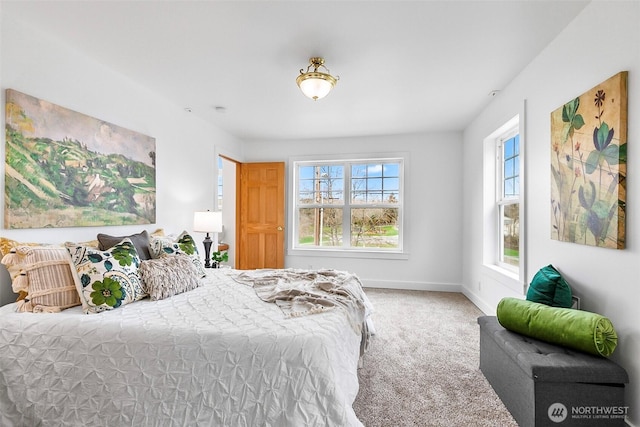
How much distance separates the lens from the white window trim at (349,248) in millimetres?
5129

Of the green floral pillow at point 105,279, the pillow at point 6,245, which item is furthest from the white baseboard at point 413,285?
the pillow at point 6,245

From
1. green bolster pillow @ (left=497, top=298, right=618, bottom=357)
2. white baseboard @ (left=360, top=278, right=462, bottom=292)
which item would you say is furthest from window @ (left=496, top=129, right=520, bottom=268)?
green bolster pillow @ (left=497, top=298, right=618, bottom=357)

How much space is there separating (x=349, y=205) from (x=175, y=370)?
13.7ft

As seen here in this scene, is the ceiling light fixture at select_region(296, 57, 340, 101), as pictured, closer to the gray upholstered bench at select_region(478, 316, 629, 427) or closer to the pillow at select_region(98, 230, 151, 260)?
the pillow at select_region(98, 230, 151, 260)

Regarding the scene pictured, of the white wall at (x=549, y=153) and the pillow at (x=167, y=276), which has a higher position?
the white wall at (x=549, y=153)

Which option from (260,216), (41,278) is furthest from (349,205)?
(41,278)

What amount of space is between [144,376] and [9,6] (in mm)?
2416

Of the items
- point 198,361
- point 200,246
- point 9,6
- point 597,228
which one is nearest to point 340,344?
point 198,361

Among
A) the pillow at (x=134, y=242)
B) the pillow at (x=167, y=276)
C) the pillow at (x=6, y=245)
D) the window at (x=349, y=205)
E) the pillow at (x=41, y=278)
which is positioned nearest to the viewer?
the pillow at (x=41, y=278)

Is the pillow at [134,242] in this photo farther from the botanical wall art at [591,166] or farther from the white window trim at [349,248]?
the botanical wall art at [591,166]

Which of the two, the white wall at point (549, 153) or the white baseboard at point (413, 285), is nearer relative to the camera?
the white wall at point (549, 153)

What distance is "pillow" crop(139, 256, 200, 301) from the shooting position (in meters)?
2.16

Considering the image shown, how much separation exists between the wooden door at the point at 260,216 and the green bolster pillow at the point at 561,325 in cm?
386

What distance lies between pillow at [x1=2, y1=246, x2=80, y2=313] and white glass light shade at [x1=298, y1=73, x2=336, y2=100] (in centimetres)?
208
